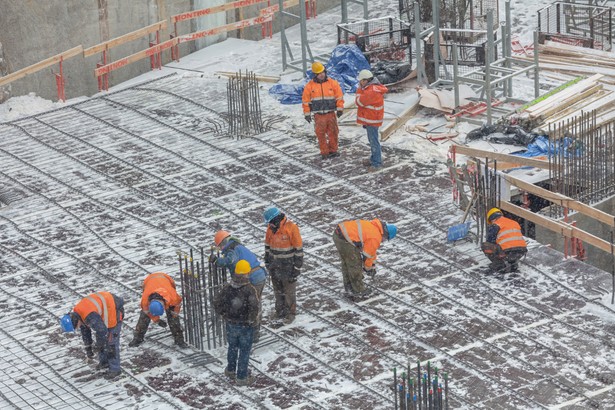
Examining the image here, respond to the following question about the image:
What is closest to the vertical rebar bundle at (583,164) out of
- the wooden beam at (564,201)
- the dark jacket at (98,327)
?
the wooden beam at (564,201)

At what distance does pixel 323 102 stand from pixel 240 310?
21.9 feet

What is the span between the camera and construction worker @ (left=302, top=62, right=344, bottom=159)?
829 inches

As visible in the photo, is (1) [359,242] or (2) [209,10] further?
(2) [209,10]

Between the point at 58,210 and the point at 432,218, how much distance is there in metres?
5.65

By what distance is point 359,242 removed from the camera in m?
16.9

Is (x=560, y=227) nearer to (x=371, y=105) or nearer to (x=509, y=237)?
(x=509, y=237)

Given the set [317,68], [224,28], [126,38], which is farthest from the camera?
[224,28]

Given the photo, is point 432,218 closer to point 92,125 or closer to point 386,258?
point 386,258

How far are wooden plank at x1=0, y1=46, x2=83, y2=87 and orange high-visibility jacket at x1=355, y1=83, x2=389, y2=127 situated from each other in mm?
6876

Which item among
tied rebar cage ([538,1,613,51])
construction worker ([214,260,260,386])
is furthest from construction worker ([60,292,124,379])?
tied rebar cage ([538,1,613,51])

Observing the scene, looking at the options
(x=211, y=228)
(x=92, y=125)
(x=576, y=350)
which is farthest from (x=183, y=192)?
(x=576, y=350)

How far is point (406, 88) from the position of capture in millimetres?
24312

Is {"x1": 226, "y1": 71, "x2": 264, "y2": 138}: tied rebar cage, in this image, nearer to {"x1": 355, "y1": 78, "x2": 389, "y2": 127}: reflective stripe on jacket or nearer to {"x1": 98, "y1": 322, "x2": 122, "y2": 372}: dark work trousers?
{"x1": 355, "y1": 78, "x2": 389, "y2": 127}: reflective stripe on jacket

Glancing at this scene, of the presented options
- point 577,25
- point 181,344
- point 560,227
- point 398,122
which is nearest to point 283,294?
point 181,344
